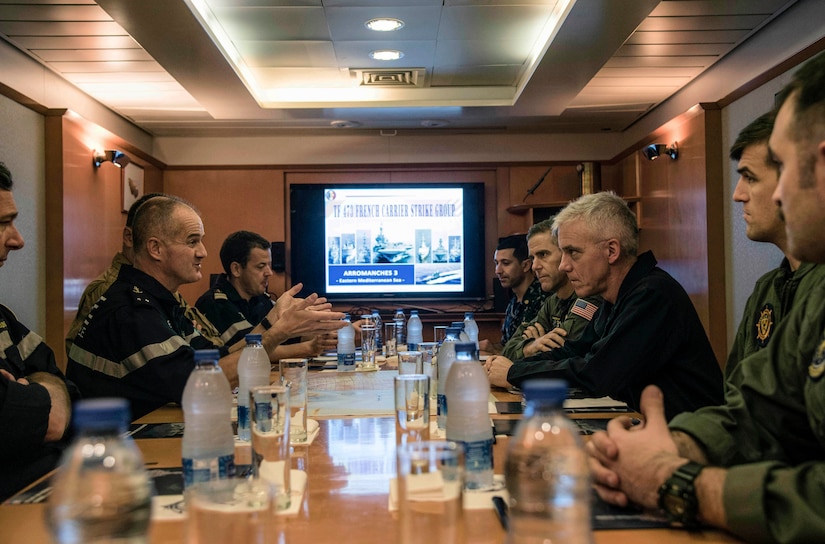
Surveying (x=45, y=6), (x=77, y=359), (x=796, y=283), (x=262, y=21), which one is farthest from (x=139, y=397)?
(x=262, y=21)

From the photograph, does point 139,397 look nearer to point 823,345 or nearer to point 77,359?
point 77,359

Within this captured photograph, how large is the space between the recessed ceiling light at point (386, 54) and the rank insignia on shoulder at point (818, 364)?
13.5ft

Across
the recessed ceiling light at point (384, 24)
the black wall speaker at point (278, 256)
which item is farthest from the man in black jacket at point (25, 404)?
the black wall speaker at point (278, 256)

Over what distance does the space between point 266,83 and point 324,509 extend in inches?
199

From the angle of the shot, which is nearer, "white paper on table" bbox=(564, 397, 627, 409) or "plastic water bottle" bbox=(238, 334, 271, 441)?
"plastic water bottle" bbox=(238, 334, 271, 441)

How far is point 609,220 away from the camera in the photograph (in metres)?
2.71

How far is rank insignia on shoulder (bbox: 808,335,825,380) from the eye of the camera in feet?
4.08

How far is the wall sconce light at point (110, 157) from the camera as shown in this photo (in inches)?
223

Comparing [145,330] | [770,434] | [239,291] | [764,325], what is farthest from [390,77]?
[770,434]

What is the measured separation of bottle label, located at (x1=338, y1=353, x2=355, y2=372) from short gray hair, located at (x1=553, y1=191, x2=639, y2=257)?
1211 millimetres

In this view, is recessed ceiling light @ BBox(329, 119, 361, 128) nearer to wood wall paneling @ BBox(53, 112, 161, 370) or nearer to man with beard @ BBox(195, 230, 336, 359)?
wood wall paneling @ BBox(53, 112, 161, 370)

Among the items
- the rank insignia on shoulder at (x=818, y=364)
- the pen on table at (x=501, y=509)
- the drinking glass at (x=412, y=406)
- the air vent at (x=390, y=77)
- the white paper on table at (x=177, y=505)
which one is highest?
the air vent at (x=390, y=77)

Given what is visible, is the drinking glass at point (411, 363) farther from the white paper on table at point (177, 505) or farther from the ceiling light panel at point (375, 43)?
the ceiling light panel at point (375, 43)

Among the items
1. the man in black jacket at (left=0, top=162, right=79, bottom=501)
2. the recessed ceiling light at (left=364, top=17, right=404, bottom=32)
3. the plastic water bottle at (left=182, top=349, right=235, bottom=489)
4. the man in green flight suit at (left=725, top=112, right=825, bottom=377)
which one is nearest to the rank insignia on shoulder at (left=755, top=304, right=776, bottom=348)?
the man in green flight suit at (left=725, top=112, right=825, bottom=377)
